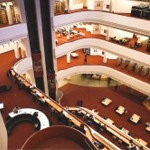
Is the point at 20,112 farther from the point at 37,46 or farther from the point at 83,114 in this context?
the point at 37,46

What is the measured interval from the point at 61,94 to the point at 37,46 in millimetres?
6970

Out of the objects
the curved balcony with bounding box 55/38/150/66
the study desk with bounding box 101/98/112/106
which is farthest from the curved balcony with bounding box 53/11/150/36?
the study desk with bounding box 101/98/112/106

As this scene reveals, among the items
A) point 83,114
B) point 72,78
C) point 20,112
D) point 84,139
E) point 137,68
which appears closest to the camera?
point 84,139

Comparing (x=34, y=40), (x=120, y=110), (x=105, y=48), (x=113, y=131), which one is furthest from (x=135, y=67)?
(x=34, y=40)

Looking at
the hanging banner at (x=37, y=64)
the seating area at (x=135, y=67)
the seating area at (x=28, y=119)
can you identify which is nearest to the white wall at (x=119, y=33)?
the seating area at (x=135, y=67)

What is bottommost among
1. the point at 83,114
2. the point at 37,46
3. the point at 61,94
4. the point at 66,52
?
the point at 61,94

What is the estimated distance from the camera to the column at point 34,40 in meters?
15.1

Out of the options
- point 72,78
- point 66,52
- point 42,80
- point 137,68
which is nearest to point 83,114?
point 42,80

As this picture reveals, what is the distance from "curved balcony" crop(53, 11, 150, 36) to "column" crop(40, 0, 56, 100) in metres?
0.65

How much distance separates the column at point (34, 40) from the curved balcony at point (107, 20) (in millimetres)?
1932

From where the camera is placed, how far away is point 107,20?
1834 centimetres

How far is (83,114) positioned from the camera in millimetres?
14180

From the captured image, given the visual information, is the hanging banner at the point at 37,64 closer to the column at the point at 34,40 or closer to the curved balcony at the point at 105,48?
the column at the point at 34,40

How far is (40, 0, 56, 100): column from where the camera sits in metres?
15.8
